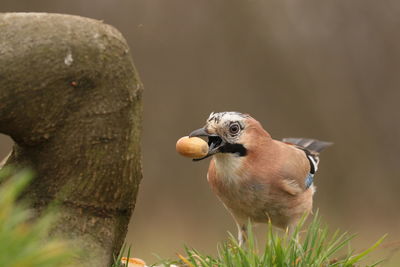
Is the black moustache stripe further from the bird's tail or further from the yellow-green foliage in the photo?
the yellow-green foliage

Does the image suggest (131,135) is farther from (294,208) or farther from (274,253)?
(294,208)

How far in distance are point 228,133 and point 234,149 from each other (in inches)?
4.3

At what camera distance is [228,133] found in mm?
3346

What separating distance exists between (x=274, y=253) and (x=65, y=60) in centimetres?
106

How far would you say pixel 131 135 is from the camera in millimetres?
2787

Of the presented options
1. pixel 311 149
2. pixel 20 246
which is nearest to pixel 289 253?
pixel 20 246

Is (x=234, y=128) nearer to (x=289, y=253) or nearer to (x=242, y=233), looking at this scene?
(x=242, y=233)

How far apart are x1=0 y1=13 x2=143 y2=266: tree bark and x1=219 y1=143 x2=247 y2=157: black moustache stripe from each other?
2.03 feet

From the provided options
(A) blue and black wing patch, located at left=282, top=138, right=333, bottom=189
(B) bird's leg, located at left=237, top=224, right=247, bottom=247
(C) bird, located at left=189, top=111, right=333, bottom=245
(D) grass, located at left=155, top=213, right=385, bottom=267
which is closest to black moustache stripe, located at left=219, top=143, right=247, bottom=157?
(C) bird, located at left=189, top=111, right=333, bottom=245

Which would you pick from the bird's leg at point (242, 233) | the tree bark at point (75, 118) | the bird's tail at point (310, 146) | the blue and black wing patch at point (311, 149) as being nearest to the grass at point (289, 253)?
the tree bark at point (75, 118)

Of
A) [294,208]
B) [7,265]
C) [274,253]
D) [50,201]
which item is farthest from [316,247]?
[7,265]

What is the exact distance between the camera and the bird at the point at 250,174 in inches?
132

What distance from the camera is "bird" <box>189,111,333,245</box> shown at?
3.37m

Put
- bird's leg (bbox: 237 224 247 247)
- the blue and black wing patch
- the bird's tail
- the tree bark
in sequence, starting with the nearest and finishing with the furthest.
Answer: the tree bark
bird's leg (bbox: 237 224 247 247)
the blue and black wing patch
the bird's tail
